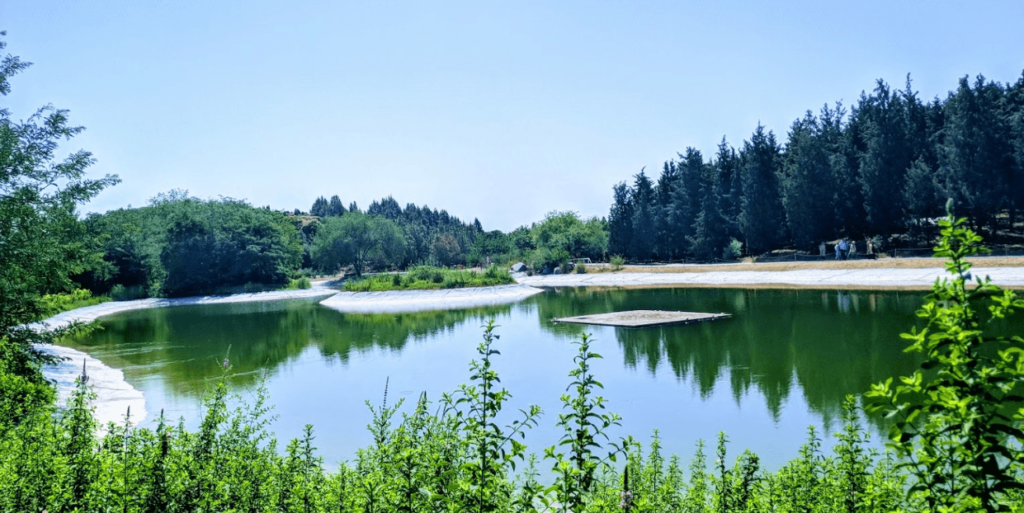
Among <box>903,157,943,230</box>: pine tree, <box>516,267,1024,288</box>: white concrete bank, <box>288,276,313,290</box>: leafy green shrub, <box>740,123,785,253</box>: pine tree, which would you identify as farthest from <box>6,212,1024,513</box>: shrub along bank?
<box>288,276,313,290</box>: leafy green shrub

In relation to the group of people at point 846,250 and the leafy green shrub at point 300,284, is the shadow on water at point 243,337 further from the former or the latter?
the group of people at point 846,250

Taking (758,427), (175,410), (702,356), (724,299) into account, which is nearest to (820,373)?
(702,356)

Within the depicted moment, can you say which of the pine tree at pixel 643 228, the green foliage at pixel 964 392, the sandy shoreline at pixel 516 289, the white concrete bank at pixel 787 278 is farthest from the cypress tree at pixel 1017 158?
the green foliage at pixel 964 392

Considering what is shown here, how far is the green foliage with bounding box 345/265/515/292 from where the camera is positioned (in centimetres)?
5444

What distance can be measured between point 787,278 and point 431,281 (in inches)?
1116

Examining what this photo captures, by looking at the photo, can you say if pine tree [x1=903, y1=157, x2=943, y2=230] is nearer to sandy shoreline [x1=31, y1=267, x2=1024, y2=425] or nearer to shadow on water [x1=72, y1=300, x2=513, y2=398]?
sandy shoreline [x1=31, y1=267, x2=1024, y2=425]

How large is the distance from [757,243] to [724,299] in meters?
21.0

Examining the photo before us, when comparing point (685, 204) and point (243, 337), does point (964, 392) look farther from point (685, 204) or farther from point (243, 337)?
point (685, 204)

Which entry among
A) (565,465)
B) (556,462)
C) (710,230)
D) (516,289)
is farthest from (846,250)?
(565,465)

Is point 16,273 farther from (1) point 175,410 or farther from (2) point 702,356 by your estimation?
(2) point 702,356

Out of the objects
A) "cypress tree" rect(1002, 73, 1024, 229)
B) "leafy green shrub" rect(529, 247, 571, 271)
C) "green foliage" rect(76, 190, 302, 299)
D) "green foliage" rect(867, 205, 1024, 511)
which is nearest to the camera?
"green foliage" rect(867, 205, 1024, 511)

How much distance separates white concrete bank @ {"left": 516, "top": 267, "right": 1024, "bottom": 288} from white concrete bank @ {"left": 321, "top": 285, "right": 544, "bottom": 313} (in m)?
9.49

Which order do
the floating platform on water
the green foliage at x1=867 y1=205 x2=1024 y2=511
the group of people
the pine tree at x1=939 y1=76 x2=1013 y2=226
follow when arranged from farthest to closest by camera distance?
the group of people, the pine tree at x1=939 y1=76 x2=1013 y2=226, the floating platform on water, the green foliage at x1=867 y1=205 x2=1024 y2=511

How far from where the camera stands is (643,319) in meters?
30.2
